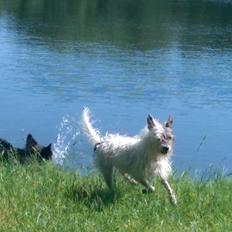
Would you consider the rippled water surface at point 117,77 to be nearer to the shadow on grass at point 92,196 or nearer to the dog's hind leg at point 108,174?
the dog's hind leg at point 108,174

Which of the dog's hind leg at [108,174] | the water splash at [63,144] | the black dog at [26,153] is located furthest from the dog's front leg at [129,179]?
the black dog at [26,153]

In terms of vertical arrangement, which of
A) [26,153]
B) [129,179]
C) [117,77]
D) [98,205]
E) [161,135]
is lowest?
[117,77]

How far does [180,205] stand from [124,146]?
3.19 feet

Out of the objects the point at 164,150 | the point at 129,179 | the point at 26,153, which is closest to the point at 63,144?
the point at 26,153

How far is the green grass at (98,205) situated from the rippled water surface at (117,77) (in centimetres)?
172

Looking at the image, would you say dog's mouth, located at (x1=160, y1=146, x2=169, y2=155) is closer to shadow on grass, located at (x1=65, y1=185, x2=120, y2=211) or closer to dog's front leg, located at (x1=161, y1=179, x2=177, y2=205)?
dog's front leg, located at (x1=161, y1=179, x2=177, y2=205)

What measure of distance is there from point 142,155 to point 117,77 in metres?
20.0

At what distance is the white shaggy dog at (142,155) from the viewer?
7.18 meters

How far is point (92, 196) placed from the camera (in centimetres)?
702

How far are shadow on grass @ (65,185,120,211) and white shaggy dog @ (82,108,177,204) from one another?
22cm

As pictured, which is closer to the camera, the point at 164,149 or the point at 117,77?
the point at 164,149

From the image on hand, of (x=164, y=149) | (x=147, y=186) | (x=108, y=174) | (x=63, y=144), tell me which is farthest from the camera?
(x=63, y=144)

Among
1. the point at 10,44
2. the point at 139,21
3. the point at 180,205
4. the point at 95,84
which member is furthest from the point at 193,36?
the point at 180,205

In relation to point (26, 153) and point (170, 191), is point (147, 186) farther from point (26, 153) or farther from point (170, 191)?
point (26, 153)
